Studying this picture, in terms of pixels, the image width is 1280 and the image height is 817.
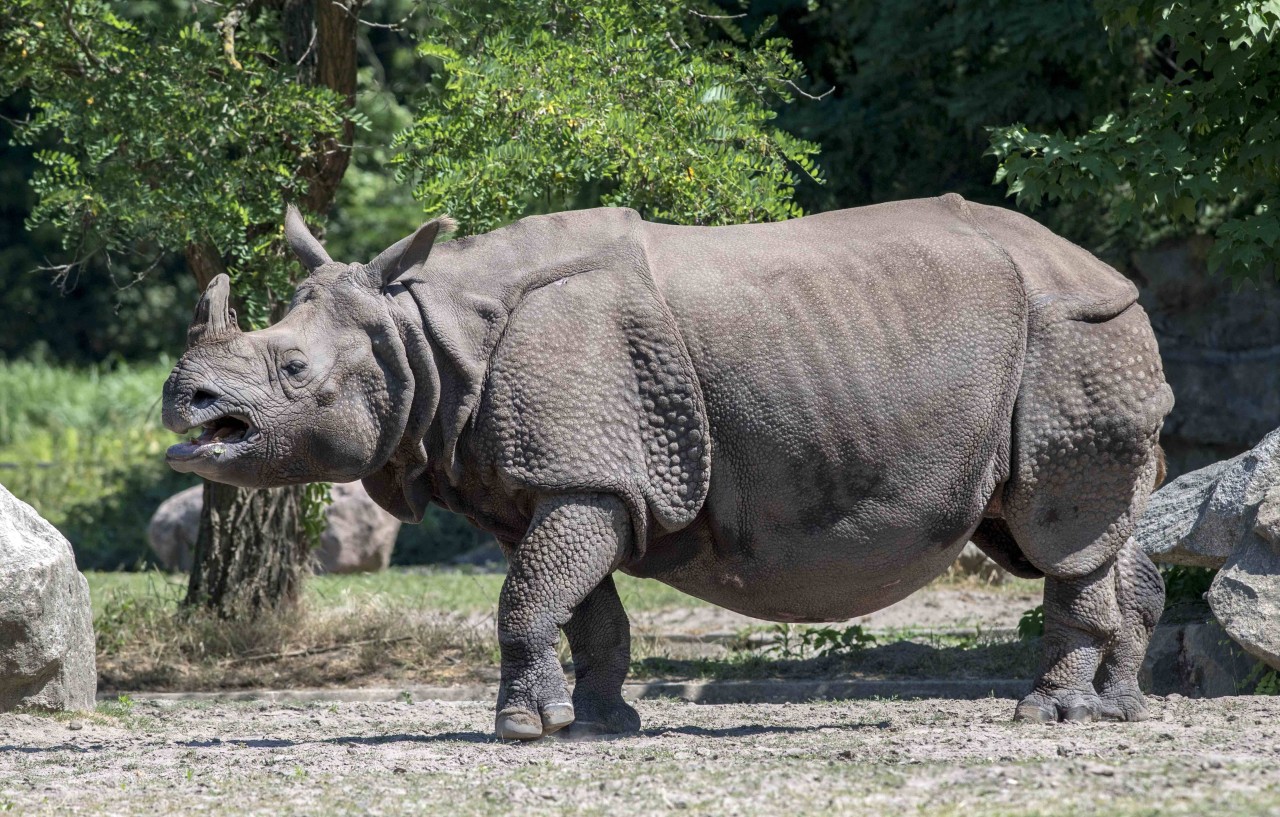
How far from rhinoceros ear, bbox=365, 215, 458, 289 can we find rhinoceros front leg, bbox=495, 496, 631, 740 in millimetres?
1075

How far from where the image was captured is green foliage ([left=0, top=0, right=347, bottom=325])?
895cm

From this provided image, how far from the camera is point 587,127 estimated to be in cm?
838

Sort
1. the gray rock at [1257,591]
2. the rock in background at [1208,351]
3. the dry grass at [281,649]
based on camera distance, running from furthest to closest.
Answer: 1. the rock in background at [1208,351]
2. the dry grass at [281,649]
3. the gray rock at [1257,591]

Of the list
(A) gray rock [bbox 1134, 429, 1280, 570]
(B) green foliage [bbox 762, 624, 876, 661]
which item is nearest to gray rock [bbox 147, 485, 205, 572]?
(B) green foliage [bbox 762, 624, 876, 661]

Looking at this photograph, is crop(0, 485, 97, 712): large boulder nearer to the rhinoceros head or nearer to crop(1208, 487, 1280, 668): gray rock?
the rhinoceros head

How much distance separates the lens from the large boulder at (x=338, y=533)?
15.6 meters

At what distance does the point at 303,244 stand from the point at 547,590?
1738 mm

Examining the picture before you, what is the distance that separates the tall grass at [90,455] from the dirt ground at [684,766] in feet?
28.2

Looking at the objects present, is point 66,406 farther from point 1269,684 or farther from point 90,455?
point 1269,684

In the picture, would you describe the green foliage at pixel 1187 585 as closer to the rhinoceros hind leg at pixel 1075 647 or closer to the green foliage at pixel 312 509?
the rhinoceros hind leg at pixel 1075 647

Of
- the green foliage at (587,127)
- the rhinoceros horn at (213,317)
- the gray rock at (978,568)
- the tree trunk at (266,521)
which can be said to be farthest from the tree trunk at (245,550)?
the gray rock at (978,568)

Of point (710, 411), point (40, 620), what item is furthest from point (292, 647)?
point (710, 411)

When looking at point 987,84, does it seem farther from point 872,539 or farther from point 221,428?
point 221,428

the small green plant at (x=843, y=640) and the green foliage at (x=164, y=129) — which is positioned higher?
the green foliage at (x=164, y=129)
